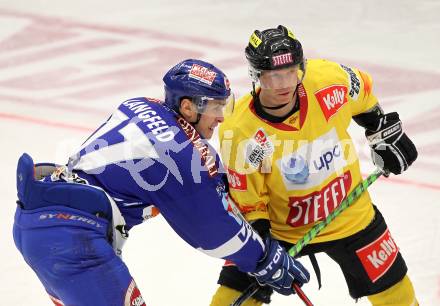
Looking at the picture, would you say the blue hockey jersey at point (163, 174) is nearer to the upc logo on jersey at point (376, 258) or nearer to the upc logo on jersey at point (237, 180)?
the upc logo on jersey at point (237, 180)

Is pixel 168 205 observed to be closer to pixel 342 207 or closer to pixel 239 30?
pixel 342 207

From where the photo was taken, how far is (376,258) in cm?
434

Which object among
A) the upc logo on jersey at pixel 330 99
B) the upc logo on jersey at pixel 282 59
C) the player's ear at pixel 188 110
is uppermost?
the player's ear at pixel 188 110

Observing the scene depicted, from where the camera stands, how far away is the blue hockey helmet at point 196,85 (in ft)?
12.2

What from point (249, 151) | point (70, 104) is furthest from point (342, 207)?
point (70, 104)

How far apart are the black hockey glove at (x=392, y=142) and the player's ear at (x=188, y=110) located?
3.40 feet

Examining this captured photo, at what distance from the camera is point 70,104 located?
23.7ft

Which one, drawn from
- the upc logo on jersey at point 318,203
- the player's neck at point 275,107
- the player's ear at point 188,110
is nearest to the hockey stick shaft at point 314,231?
the upc logo on jersey at point 318,203

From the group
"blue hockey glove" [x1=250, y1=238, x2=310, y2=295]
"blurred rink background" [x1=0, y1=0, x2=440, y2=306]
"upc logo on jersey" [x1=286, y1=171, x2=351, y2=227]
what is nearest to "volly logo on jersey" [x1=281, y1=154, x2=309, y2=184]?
"upc logo on jersey" [x1=286, y1=171, x2=351, y2=227]

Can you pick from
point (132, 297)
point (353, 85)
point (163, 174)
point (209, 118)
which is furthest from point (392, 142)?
point (132, 297)

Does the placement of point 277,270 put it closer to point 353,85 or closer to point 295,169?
point 295,169

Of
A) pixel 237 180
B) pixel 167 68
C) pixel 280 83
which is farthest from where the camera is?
pixel 167 68

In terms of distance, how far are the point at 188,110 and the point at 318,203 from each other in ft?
2.64

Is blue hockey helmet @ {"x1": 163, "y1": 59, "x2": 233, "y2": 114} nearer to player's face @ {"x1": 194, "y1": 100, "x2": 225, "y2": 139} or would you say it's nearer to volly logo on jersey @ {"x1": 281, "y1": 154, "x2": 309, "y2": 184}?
player's face @ {"x1": 194, "y1": 100, "x2": 225, "y2": 139}
